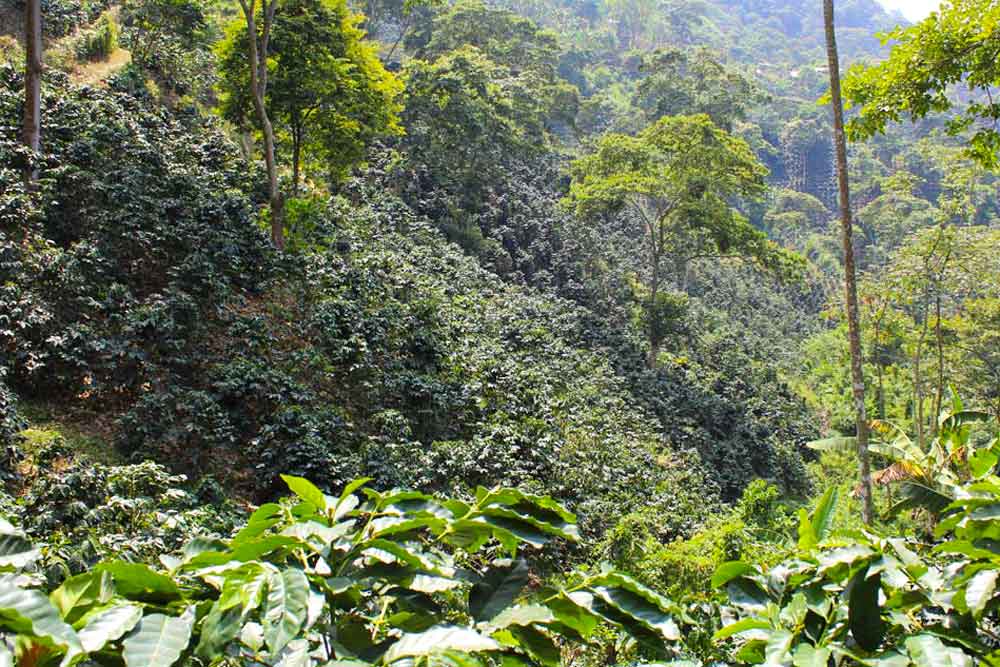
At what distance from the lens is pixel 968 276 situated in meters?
15.3

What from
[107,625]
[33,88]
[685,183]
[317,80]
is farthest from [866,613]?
[685,183]

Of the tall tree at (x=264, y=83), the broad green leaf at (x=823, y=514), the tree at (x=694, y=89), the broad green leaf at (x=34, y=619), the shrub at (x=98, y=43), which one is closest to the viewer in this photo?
the broad green leaf at (x=34, y=619)

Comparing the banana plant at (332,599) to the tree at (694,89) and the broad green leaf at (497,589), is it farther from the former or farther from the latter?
the tree at (694,89)

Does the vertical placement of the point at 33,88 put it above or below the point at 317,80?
below

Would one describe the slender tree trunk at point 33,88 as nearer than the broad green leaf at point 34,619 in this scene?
No

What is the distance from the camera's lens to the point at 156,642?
30.4 inches

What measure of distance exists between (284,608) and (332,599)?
0.15 meters

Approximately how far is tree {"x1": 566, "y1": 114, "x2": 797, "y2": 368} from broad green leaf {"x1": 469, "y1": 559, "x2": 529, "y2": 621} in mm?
16291

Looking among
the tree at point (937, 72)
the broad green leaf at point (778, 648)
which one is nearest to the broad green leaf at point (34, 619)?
the broad green leaf at point (778, 648)

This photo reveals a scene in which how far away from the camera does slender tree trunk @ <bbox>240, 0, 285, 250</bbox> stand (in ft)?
32.0

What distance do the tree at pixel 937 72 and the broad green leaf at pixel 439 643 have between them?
7267 millimetres

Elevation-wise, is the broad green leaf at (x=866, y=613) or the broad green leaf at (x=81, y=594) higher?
the broad green leaf at (x=81, y=594)

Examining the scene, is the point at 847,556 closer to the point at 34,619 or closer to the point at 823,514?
the point at 823,514

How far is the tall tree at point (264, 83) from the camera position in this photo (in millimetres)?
9766
